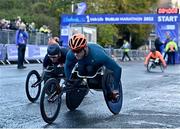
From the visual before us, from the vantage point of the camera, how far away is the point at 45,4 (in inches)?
2126

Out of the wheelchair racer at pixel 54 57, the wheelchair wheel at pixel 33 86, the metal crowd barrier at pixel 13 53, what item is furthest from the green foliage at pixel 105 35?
the wheelchair wheel at pixel 33 86

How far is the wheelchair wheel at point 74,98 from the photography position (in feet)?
30.3

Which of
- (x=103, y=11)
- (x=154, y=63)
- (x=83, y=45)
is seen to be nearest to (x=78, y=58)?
(x=83, y=45)

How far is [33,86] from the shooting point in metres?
10.8

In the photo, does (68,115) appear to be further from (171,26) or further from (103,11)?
(103,11)

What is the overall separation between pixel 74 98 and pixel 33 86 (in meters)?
1.70

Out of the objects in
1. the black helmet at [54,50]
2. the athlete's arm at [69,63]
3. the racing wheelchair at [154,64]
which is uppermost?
the black helmet at [54,50]

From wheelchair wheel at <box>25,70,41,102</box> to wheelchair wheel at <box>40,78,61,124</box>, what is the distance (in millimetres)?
2470

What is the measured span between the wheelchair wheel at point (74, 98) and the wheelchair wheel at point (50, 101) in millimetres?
777

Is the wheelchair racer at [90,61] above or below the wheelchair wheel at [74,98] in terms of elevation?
above

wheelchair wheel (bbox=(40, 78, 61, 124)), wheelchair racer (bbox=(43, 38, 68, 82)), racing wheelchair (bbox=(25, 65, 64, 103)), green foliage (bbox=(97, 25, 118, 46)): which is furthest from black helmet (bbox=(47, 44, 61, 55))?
green foliage (bbox=(97, 25, 118, 46))

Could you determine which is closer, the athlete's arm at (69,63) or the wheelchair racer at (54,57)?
the athlete's arm at (69,63)

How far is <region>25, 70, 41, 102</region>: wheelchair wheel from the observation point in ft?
35.3

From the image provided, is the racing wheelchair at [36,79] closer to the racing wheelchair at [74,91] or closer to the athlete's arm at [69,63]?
the racing wheelchair at [74,91]
